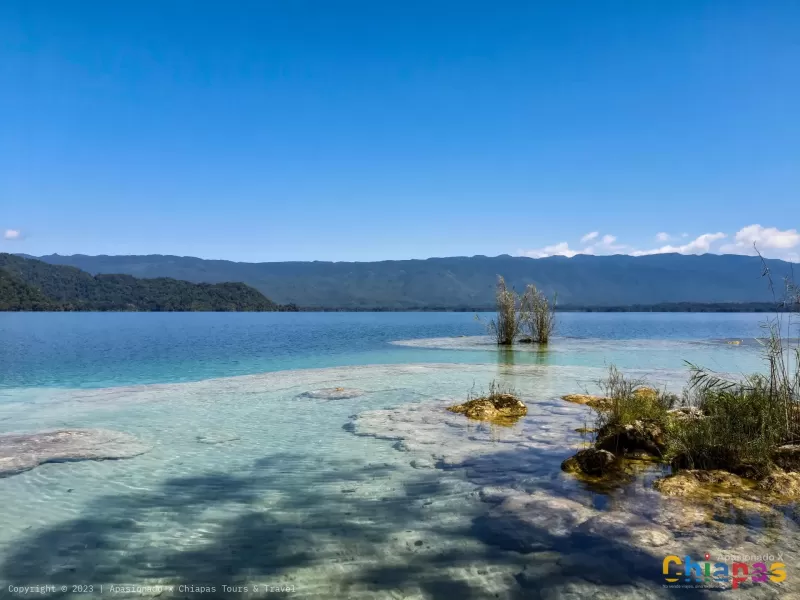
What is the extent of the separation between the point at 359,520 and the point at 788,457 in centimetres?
517

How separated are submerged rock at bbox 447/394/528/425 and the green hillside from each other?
112 m

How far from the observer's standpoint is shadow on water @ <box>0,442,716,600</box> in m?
4.13

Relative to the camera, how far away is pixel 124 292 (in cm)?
11919

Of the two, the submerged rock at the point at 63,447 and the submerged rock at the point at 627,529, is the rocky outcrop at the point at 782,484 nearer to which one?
the submerged rock at the point at 627,529

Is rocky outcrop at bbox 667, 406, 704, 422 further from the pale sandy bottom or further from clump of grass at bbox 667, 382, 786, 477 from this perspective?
the pale sandy bottom

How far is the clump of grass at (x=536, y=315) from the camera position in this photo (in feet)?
93.8

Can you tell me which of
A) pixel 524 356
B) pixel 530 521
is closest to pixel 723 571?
pixel 530 521

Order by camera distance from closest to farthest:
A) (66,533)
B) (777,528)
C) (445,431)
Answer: (777,528) < (66,533) < (445,431)

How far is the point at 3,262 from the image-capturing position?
125062 millimetres

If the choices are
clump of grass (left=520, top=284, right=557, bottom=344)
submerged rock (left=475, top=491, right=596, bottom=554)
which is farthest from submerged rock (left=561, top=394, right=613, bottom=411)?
clump of grass (left=520, top=284, right=557, bottom=344)

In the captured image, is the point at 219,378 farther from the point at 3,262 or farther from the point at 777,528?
the point at 3,262

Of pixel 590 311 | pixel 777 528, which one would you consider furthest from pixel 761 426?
pixel 590 311

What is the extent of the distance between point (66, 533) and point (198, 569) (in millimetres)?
1770

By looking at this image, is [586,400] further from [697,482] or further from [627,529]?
[627,529]
